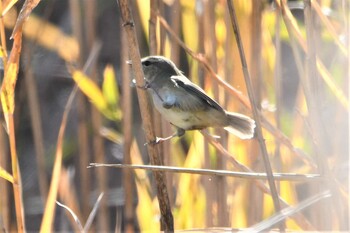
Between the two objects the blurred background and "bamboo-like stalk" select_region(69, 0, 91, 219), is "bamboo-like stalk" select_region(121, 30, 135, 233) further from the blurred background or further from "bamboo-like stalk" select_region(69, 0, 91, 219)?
"bamboo-like stalk" select_region(69, 0, 91, 219)

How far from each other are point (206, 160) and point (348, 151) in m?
0.30

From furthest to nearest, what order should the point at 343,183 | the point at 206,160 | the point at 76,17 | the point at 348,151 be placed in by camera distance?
the point at 76,17 < the point at 206,160 < the point at 348,151 < the point at 343,183

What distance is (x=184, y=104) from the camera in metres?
1.57

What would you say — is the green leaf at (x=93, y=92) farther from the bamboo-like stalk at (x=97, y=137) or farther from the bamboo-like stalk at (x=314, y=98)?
the bamboo-like stalk at (x=314, y=98)

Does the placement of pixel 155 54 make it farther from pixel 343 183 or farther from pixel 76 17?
pixel 343 183

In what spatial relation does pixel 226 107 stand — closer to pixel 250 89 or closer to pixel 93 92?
pixel 93 92

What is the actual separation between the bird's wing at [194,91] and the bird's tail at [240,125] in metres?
0.05

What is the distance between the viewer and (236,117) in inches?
62.7

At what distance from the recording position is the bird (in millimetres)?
1550

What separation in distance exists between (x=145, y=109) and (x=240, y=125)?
0.38m

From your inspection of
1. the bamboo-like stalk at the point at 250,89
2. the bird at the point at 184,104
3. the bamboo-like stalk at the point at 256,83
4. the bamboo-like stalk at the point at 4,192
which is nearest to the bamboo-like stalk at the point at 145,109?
the bamboo-like stalk at the point at 250,89

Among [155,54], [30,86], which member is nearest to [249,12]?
[155,54]

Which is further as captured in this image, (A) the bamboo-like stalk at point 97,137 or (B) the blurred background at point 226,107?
(A) the bamboo-like stalk at point 97,137

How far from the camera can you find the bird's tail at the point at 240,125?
1.57 m
